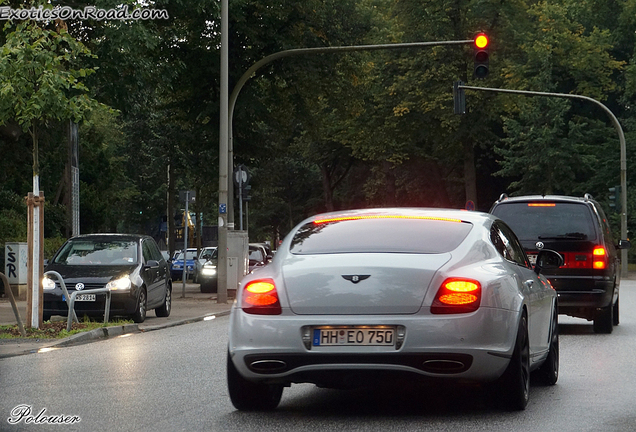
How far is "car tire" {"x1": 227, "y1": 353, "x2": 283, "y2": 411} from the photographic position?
26.8 ft

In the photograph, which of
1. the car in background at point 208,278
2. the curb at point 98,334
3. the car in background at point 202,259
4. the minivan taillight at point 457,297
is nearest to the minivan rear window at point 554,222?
the curb at point 98,334

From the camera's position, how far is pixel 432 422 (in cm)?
779

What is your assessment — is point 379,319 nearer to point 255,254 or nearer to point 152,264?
point 152,264

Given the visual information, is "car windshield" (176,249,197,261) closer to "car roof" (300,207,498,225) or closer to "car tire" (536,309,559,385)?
"car tire" (536,309,559,385)

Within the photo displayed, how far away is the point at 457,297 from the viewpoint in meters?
7.75

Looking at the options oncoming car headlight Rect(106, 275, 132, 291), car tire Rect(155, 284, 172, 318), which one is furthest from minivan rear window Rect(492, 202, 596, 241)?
car tire Rect(155, 284, 172, 318)

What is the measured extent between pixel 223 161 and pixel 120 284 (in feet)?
26.5

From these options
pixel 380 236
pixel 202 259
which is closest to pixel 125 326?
pixel 380 236

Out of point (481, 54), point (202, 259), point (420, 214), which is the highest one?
point (481, 54)

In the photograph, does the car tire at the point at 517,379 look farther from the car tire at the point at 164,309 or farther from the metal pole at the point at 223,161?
the metal pole at the point at 223,161

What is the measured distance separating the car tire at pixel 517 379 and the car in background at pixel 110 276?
1093 centimetres

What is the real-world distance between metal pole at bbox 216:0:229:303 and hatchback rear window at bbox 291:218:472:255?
700 inches

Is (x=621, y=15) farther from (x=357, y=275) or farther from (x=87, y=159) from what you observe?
(x=357, y=275)

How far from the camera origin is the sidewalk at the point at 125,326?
1427cm
